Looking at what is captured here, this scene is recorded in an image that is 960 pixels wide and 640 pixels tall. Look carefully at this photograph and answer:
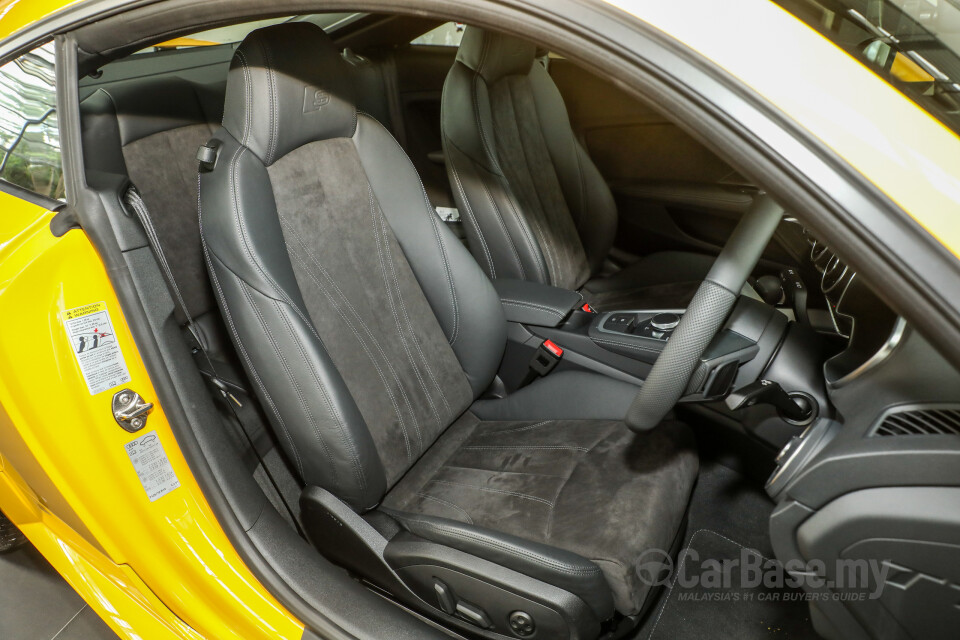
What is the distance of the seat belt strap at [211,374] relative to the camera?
1.05 metres

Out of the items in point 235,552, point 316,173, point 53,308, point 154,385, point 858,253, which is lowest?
point 235,552

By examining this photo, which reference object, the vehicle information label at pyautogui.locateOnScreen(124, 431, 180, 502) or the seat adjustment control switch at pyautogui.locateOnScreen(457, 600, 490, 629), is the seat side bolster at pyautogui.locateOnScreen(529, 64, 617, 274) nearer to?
the seat adjustment control switch at pyautogui.locateOnScreen(457, 600, 490, 629)

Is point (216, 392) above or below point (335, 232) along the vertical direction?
below

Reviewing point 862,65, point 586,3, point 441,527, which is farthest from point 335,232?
point 862,65

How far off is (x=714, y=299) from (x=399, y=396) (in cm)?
69

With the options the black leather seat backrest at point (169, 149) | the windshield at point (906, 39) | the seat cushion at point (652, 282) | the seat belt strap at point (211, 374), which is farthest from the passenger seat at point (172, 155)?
the windshield at point (906, 39)

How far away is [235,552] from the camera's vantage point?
42.8 inches

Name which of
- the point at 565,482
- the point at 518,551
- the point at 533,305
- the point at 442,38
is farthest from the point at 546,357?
the point at 442,38

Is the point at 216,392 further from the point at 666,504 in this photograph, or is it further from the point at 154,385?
the point at 666,504

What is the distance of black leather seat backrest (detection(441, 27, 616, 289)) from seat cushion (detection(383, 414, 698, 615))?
23.5 inches

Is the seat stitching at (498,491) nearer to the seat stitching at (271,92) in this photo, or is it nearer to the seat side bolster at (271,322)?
the seat side bolster at (271,322)

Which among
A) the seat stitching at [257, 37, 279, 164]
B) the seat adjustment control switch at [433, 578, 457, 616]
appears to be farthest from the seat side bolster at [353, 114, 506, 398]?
the seat adjustment control switch at [433, 578, 457, 616]

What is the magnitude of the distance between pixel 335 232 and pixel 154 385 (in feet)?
1.38

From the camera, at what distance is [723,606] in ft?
4.68
